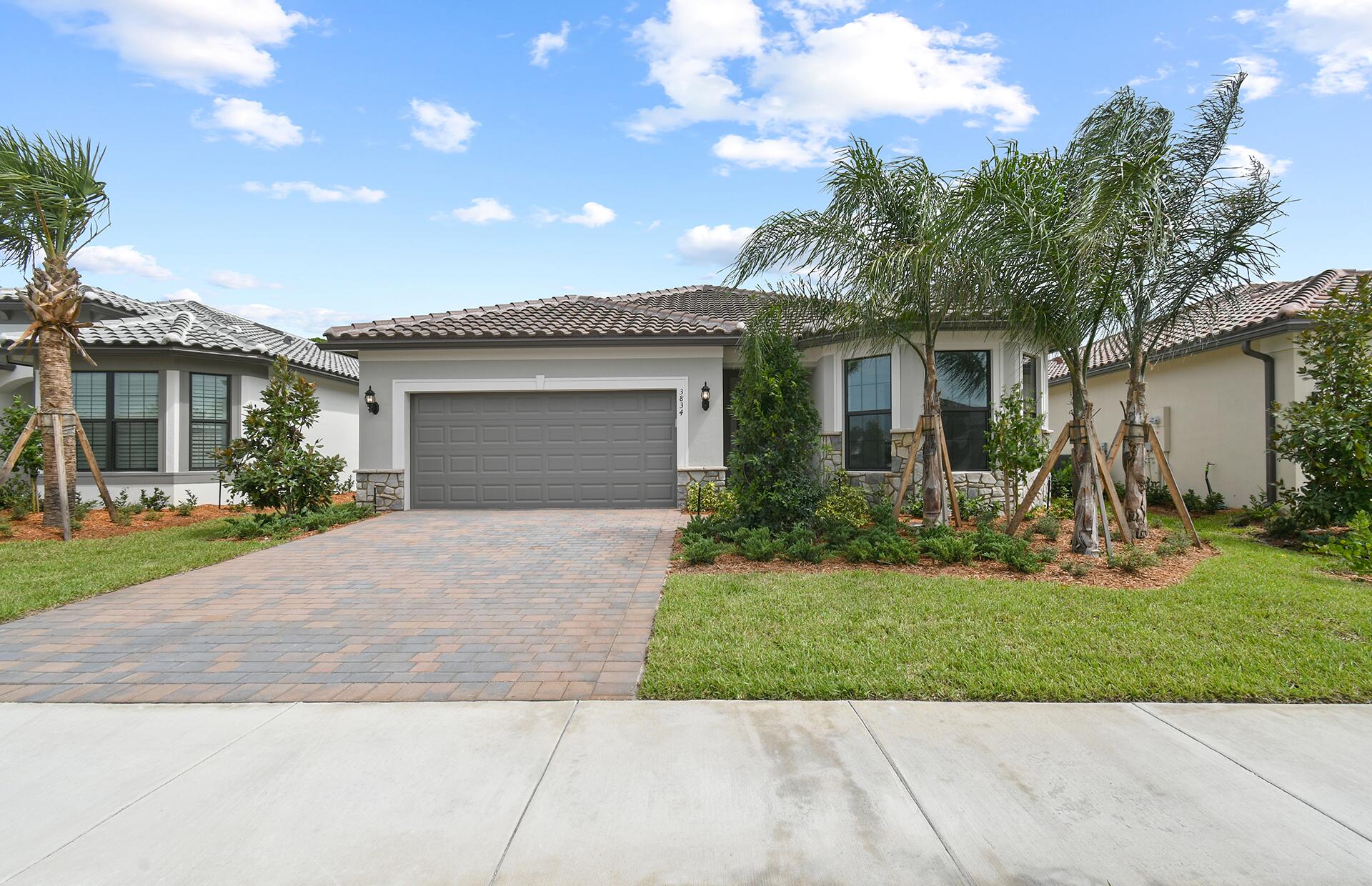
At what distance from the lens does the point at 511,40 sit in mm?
11414

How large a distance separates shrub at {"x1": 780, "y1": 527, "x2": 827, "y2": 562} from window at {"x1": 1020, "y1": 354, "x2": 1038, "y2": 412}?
6.14 meters

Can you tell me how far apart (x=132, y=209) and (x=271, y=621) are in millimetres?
9718

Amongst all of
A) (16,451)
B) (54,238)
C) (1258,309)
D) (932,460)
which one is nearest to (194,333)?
(54,238)

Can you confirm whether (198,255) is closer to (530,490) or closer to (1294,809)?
(530,490)

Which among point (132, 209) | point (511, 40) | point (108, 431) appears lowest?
point (108, 431)

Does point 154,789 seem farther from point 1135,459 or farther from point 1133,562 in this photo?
point 1135,459

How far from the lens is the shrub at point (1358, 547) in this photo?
22.3 feet

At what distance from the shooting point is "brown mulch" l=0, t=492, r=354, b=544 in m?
10.4

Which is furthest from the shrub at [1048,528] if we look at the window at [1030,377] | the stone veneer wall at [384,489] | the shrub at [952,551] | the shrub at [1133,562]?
the stone veneer wall at [384,489]

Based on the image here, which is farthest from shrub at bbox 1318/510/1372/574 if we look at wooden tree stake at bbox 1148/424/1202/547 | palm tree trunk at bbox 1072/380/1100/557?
palm tree trunk at bbox 1072/380/1100/557

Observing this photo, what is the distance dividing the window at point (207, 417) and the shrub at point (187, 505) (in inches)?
26.2

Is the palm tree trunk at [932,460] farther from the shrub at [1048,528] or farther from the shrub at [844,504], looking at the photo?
the shrub at [1048,528]

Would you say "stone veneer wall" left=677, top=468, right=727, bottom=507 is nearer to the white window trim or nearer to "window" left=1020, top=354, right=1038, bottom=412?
the white window trim

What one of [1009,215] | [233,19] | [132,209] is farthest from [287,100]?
[1009,215]
